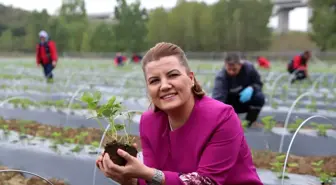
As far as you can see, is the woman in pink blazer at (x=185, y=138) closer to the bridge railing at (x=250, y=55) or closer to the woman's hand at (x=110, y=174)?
the woman's hand at (x=110, y=174)

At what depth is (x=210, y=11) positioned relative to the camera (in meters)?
34.4

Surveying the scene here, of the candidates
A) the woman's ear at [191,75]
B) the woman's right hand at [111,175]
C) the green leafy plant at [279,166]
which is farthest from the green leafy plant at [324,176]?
the woman's right hand at [111,175]

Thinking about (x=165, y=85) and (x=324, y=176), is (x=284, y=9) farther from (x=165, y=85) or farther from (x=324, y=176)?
(x=165, y=85)

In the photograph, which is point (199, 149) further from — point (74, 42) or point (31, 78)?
point (74, 42)

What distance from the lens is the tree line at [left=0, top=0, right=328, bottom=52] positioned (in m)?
32.7

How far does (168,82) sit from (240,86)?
11.3ft

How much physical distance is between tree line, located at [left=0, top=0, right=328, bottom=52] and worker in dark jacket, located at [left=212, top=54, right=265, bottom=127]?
25.7 metres

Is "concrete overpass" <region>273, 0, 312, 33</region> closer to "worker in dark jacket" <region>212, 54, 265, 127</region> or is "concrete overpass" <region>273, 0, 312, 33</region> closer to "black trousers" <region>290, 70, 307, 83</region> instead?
"black trousers" <region>290, 70, 307, 83</region>

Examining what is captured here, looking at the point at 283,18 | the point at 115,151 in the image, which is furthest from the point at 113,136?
the point at 283,18

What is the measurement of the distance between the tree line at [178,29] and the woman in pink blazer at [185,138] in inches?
1153

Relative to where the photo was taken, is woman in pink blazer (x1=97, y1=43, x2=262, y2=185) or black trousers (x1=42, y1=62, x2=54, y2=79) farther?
black trousers (x1=42, y1=62, x2=54, y2=79)

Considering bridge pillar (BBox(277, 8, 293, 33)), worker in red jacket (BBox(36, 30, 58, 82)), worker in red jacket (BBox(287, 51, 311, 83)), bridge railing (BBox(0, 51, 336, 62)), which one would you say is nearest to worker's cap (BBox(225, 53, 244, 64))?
worker in red jacket (BBox(36, 30, 58, 82))

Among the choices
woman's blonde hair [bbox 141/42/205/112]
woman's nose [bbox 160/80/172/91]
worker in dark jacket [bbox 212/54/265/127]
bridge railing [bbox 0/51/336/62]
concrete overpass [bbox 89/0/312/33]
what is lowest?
bridge railing [bbox 0/51/336/62]

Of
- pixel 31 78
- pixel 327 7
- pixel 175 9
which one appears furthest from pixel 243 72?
pixel 175 9
